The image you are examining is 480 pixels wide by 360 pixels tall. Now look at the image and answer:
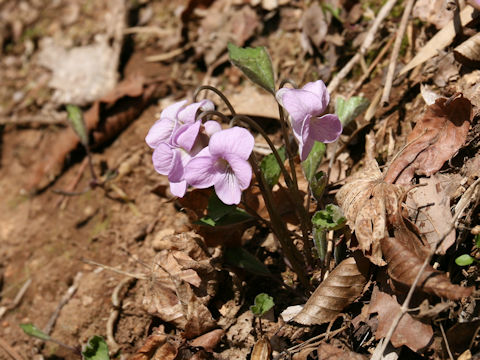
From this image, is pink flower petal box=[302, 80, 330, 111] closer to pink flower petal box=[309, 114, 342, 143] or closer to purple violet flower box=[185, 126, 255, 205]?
pink flower petal box=[309, 114, 342, 143]

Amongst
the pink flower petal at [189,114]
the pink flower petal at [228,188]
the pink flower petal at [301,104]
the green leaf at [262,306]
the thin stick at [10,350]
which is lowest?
the thin stick at [10,350]

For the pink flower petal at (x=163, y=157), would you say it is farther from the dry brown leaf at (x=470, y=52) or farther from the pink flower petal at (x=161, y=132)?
the dry brown leaf at (x=470, y=52)

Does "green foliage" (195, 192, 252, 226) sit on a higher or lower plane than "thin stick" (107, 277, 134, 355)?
higher

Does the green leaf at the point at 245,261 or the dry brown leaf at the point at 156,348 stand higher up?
the green leaf at the point at 245,261

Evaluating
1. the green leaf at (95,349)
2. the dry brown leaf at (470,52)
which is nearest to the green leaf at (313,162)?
the dry brown leaf at (470,52)

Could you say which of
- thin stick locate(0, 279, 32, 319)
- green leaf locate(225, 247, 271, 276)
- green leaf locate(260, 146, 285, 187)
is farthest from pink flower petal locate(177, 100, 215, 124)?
thin stick locate(0, 279, 32, 319)

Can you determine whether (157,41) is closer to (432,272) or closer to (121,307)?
(121,307)

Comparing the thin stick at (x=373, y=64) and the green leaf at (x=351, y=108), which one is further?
the thin stick at (x=373, y=64)
